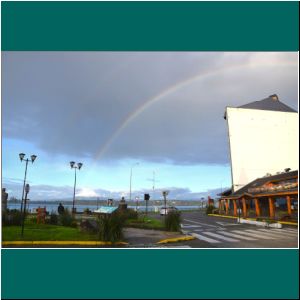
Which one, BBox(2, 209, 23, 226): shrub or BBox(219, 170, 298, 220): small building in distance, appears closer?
BBox(2, 209, 23, 226): shrub

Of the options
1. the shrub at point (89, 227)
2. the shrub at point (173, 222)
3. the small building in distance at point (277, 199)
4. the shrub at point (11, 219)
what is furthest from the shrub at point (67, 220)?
the small building in distance at point (277, 199)

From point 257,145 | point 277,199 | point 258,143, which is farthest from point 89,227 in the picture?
point 258,143

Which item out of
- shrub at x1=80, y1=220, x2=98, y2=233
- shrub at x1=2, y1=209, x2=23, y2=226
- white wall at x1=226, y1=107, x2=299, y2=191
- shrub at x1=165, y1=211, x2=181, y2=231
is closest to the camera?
shrub at x1=80, y1=220, x2=98, y2=233

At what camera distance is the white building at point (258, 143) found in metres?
51.3

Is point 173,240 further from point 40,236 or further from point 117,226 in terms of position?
point 40,236

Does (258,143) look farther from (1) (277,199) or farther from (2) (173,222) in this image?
(2) (173,222)

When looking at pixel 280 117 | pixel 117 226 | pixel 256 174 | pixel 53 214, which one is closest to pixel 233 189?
pixel 256 174

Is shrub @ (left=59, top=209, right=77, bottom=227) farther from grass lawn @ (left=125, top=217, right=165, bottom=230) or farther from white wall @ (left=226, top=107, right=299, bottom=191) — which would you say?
white wall @ (left=226, top=107, right=299, bottom=191)

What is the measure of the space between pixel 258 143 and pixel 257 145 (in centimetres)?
39

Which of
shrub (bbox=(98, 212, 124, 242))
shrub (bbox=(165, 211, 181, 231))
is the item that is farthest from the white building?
shrub (bbox=(98, 212, 124, 242))

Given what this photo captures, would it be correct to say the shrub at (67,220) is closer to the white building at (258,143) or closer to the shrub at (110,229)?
the shrub at (110,229)

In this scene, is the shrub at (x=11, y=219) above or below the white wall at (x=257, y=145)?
below

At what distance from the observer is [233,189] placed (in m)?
51.3

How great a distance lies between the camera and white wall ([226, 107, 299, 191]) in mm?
51312
